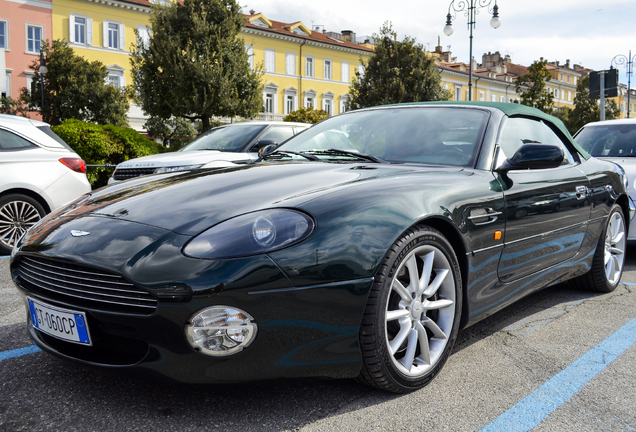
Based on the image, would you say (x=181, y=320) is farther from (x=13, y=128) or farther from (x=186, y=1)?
(x=186, y=1)

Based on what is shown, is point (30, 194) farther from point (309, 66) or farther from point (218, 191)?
point (309, 66)

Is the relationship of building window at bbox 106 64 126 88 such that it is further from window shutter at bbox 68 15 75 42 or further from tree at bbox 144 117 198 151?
tree at bbox 144 117 198 151

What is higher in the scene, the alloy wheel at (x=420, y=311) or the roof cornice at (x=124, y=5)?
the roof cornice at (x=124, y=5)

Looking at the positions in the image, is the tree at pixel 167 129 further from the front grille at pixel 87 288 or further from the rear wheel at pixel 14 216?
the front grille at pixel 87 288

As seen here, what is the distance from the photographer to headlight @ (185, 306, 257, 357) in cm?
200

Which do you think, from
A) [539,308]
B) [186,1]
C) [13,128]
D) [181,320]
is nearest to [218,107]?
[186,1]

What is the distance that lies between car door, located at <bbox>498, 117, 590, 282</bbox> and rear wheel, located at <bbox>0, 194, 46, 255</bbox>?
4700 millimetres

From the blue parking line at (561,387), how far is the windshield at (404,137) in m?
1.15

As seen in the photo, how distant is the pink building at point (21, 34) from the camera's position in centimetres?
3347

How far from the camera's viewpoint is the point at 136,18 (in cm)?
3800

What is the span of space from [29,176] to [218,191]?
415 centimetres

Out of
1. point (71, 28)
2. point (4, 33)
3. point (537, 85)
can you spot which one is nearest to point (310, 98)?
point (71, 28)

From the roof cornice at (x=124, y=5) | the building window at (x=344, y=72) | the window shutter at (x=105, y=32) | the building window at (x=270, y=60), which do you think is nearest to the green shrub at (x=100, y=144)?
the window shutter at (x=105, y=32)

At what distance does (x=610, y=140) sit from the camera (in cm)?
689
